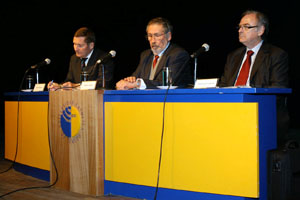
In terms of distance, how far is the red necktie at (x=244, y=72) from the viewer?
3.05 meters

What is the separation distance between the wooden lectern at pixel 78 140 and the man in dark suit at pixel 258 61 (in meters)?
1.13

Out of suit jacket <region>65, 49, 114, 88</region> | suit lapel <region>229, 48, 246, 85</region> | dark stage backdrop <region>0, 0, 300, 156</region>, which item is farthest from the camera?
dark stage backdrop <region>0, 0, 300, 156</region>

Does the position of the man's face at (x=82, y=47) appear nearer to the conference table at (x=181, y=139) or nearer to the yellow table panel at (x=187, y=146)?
the conference table at (x=181, y=139)

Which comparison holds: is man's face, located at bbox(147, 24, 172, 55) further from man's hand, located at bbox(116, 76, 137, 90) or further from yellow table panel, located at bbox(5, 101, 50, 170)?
yellow table panel, located at bbox(5, 101, 50, 170)

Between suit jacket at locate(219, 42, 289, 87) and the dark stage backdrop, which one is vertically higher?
the dark stage backdrop

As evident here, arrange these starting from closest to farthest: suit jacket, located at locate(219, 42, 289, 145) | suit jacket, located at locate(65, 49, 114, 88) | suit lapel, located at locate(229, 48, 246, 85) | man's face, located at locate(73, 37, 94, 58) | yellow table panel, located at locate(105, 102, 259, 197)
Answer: yellow table panel, located at locate(105, 102, 259, 197) < suit jacket, located at locate(219, 42, 289, 145) < suit lapel, located at locate(229, 48, 246, 85) < suit jacket, located at locate(65, 49, 114, 88) < man's face, located at locate(73, 37, 94, 58)

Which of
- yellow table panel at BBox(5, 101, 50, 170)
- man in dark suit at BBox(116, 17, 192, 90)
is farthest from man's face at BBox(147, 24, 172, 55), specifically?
yellow table panel at BBox(5, 101, 50, 170)

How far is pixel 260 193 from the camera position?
85.4 inches

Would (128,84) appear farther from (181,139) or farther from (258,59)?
(258,59)

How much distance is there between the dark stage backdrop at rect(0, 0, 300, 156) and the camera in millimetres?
5285

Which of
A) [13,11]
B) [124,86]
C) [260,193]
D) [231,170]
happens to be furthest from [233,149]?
[13,11]

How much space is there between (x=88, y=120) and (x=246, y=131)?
1162 millimetres

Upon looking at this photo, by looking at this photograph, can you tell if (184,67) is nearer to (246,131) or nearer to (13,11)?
(246,131)

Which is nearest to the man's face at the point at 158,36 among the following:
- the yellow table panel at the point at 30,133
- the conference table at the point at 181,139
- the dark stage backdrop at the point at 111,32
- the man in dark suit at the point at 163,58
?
the man in dark suit at the point at 163,58
